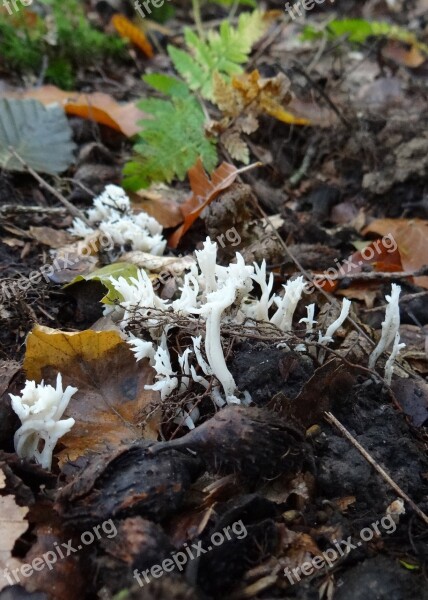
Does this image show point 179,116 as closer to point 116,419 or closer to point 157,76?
point 157,76

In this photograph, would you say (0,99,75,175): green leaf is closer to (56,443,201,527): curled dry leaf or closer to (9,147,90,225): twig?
(9,147,90,225): twig

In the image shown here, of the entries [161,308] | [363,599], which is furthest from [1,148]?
[363,599]

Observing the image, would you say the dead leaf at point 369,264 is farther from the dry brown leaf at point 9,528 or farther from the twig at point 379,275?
the dry brown leaf at point 9,528

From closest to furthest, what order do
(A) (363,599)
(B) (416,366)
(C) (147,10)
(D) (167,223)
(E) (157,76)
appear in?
(A) (363,599)
(B) (416,366)
(D) (167,223)
(E) (157,76)
(C) (147,10)

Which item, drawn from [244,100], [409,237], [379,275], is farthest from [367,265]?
[244,100]

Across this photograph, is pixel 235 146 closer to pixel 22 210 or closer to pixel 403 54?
pixel 22 210
